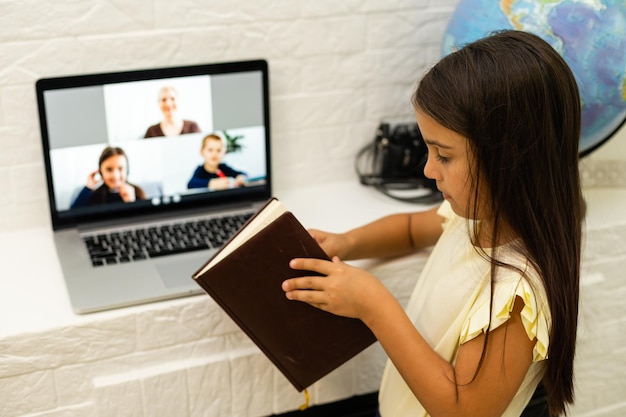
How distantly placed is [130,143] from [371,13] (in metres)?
0.49

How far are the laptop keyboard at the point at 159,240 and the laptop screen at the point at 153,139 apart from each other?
0.05 meters

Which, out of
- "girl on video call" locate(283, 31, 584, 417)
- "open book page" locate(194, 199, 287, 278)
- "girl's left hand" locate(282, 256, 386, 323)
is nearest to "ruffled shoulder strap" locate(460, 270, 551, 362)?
"girl on video call" locate(283, 31, 584, 417)

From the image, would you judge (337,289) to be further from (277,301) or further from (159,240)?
(159,240)

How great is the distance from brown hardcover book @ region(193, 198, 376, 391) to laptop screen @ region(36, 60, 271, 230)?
339mm

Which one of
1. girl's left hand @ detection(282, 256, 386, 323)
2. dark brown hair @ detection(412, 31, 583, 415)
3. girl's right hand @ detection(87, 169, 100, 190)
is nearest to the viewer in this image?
dark brown hair @ detection(412, 31, 583, 415)

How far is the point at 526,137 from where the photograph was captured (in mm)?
917

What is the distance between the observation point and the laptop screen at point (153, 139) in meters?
1.26

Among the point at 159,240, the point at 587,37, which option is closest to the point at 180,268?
the point at 159,240

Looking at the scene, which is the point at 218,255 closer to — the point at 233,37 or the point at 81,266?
the point at 81,266

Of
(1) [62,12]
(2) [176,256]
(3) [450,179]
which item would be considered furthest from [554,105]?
(1) [62,12]

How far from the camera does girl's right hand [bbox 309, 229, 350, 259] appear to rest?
47.1 inches

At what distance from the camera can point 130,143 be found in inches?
51.1

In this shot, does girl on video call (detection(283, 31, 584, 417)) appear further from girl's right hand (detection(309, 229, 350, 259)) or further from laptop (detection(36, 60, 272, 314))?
laptop (detection(36, 60, 272, 314))

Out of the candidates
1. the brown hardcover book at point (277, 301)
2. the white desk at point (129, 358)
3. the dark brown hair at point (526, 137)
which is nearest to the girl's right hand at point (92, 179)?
the white desk at point (129, 358)
